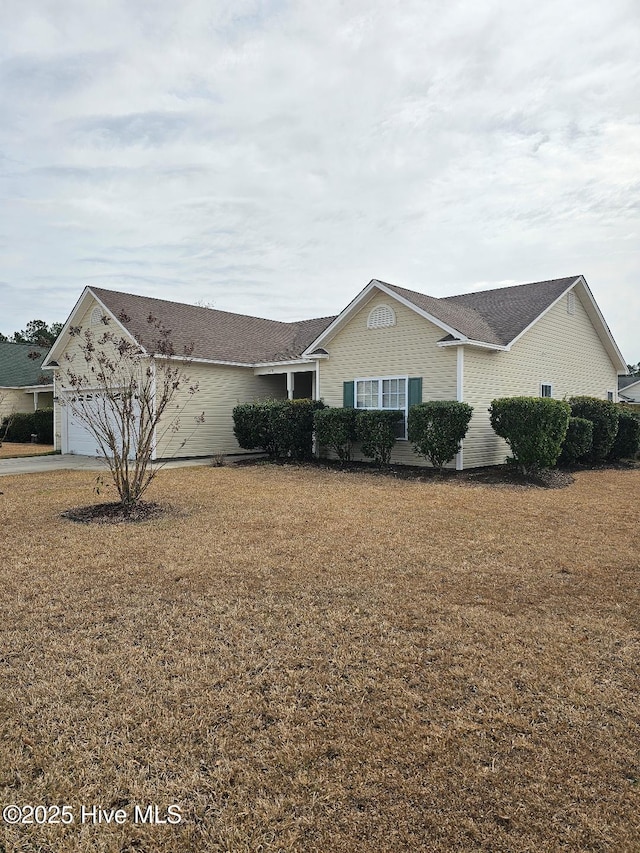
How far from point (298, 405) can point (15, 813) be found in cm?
1337

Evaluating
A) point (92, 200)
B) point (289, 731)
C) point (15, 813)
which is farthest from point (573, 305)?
point (15, 813)

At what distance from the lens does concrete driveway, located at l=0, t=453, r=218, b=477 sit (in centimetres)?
1416

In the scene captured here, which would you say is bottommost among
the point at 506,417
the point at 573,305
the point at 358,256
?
the point at 506,417

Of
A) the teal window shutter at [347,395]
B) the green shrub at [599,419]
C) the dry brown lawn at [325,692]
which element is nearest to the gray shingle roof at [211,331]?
the teal window shutter at [347,395]

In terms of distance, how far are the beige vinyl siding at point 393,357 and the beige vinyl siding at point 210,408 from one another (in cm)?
331

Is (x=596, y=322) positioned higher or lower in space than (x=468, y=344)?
higher

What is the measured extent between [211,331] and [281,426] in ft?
18.0

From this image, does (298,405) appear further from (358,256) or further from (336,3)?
(336,3)

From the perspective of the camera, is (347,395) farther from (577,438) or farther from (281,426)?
(577,438)

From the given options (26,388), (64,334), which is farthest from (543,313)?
(26,388)

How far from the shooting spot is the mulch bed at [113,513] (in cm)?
782

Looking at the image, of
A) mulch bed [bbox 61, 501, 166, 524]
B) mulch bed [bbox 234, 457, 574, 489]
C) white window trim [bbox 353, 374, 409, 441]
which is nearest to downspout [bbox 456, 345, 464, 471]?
mulch bed [bbox 234, 457, 574, 489]

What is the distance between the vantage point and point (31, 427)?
24.0m

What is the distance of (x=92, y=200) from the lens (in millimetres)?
15094
